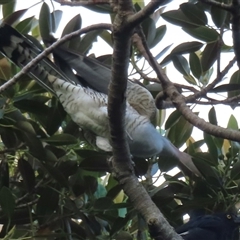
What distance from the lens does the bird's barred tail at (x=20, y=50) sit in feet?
4.93

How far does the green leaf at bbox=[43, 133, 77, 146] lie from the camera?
57.9 inches

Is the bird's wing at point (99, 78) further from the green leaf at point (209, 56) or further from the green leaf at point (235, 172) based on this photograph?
the green leaf at point (235, 172)

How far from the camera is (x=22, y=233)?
1453mm

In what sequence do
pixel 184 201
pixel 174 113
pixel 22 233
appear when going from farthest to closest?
1. pixel 174 113
2. pixel 184 201
3. pixel 22 233

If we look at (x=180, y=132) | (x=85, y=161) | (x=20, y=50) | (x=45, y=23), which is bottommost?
(x=85, y=161)

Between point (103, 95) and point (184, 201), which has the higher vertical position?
point (103, 95)

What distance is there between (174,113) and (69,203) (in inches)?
15.7

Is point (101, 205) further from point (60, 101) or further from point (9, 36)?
point (9, 36)

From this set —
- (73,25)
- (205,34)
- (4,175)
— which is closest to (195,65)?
(205,34)

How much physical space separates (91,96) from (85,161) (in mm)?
293

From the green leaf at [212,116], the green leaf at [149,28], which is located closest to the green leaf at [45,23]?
the green leaf at [149,28]

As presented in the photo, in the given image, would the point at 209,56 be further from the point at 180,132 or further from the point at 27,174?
the point at 27,174

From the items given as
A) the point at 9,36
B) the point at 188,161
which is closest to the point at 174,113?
the point at 188,161

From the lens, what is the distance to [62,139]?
1.47m
